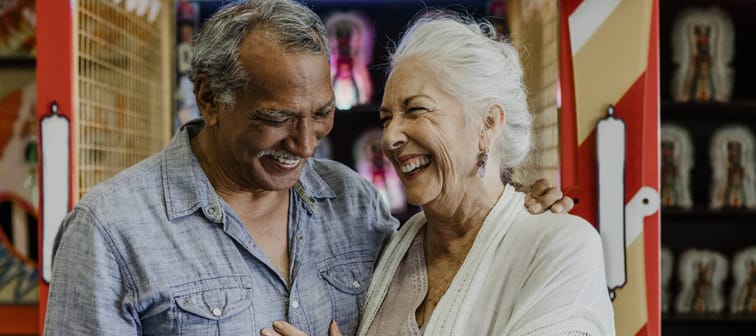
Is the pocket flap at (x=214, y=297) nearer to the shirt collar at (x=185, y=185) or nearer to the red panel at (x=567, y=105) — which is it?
the shirt collar at (x=185, y=185)

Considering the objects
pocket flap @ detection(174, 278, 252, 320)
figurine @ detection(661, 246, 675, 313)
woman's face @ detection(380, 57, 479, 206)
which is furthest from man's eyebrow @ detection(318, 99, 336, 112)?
figurine @ detection(661, 246, 675, 313)

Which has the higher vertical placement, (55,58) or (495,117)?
(55,58)

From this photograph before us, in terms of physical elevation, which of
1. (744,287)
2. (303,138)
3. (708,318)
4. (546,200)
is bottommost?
(708,318)

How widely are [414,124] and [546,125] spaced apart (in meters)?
0.36

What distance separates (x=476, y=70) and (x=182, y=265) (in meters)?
0.62

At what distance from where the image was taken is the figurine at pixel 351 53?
2.67 m

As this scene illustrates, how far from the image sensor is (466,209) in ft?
4.58

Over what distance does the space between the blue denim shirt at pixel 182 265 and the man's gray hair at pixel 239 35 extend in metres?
0.17

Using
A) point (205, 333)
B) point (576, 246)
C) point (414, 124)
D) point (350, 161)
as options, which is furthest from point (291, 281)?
point (350, 161)

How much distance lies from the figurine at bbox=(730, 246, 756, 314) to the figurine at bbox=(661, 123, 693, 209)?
0.41 metres

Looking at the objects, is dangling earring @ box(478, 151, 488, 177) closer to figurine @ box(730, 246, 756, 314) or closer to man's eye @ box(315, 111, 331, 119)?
man's eye @ box(315, 111, 331, 119)

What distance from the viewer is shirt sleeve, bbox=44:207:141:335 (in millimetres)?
1161

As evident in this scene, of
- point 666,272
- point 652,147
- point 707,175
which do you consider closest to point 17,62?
point 652,147

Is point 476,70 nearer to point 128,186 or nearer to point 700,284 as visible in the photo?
point 128,186
